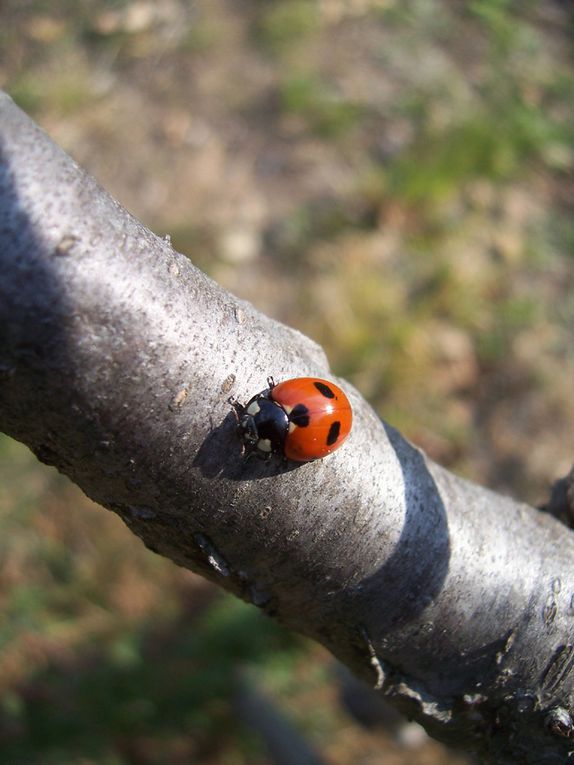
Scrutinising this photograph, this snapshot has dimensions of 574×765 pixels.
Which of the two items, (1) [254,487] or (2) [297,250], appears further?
(2) [297,250]

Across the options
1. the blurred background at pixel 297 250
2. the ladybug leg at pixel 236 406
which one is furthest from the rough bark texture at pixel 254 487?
the blurred background at pixel 297 250

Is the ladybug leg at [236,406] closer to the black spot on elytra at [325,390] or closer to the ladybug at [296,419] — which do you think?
the ladybug at [296,419]

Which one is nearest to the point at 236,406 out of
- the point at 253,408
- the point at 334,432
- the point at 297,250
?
the point at 253,408

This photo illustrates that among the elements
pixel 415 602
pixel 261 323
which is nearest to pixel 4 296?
pixel 261 323

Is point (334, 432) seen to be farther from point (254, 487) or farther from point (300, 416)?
point (254, 487)

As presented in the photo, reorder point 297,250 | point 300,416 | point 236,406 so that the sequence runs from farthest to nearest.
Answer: point 297,250, point 300,416, point 236,406

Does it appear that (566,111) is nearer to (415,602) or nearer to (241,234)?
(241,234)
